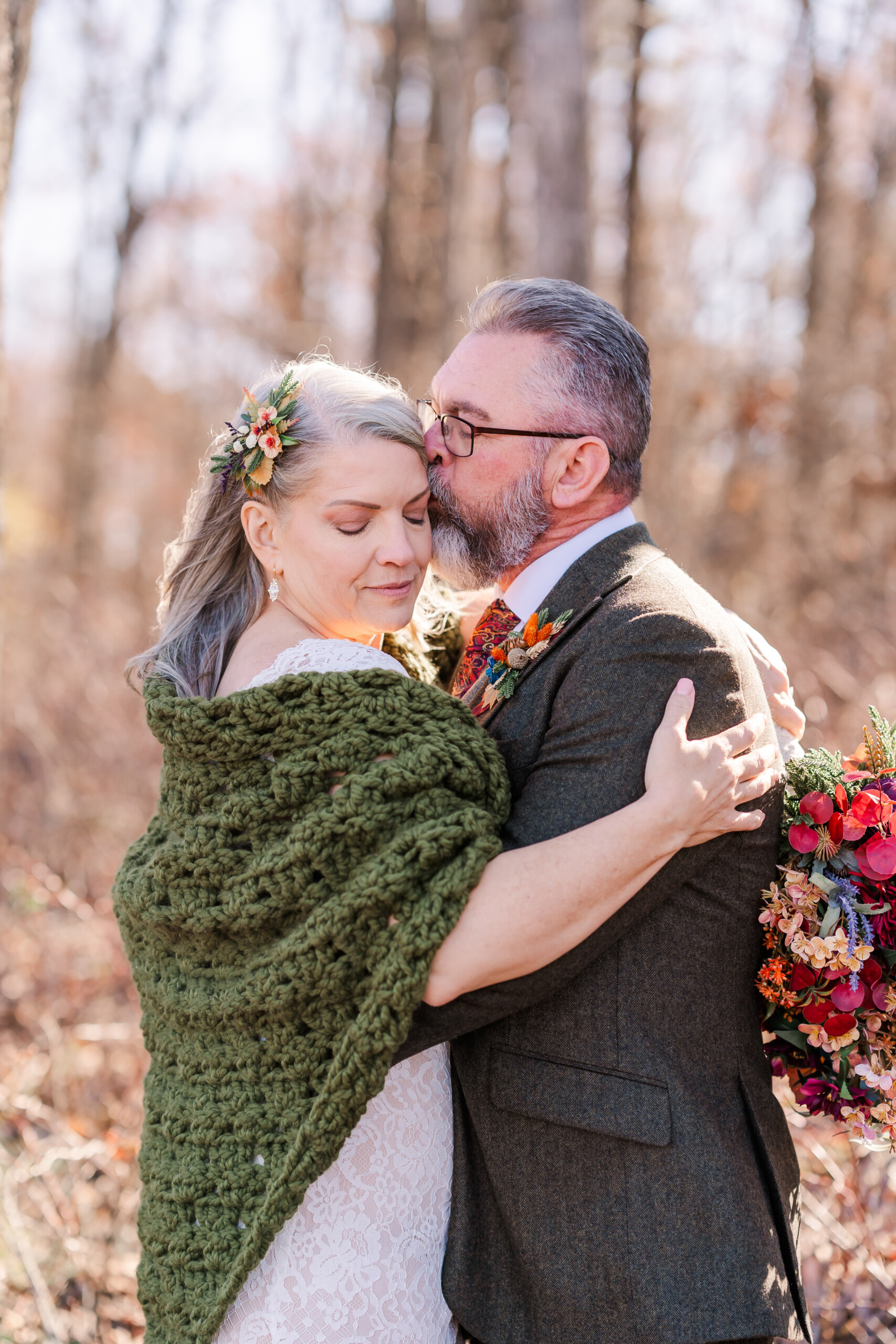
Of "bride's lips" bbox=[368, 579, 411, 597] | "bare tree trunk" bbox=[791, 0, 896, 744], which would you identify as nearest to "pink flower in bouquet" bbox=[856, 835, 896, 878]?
"bride's lips" bbox=[368, 579, 411, 597]

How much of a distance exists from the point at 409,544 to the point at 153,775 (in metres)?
4.73

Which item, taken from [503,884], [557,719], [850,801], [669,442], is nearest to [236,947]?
[503,884]

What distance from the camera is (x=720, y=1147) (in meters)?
1.86

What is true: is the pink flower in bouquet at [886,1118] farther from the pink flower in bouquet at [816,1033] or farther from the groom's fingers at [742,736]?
the groom's fingers at [742,736]

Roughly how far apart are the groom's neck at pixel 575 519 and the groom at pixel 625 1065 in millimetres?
143

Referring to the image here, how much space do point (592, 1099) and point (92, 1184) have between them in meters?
2.62

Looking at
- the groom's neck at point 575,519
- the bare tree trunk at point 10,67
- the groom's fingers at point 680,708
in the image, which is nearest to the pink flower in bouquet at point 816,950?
the groom's fingers at point 680,708

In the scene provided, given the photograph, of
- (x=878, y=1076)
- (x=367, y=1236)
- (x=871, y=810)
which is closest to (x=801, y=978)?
(x=878, y=1076)

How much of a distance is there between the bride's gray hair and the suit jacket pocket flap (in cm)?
100

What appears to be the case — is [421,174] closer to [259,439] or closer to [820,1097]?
[259,439]

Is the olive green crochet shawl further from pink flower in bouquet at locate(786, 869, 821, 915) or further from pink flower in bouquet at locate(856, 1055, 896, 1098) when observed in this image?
pink flower in bouquet at locate(856, 1055, 896, 1098)

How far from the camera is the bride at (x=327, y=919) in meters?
1.71

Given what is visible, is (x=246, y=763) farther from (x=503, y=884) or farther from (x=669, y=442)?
(x=669, y=442)

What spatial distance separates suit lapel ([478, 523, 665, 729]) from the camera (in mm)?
2023
